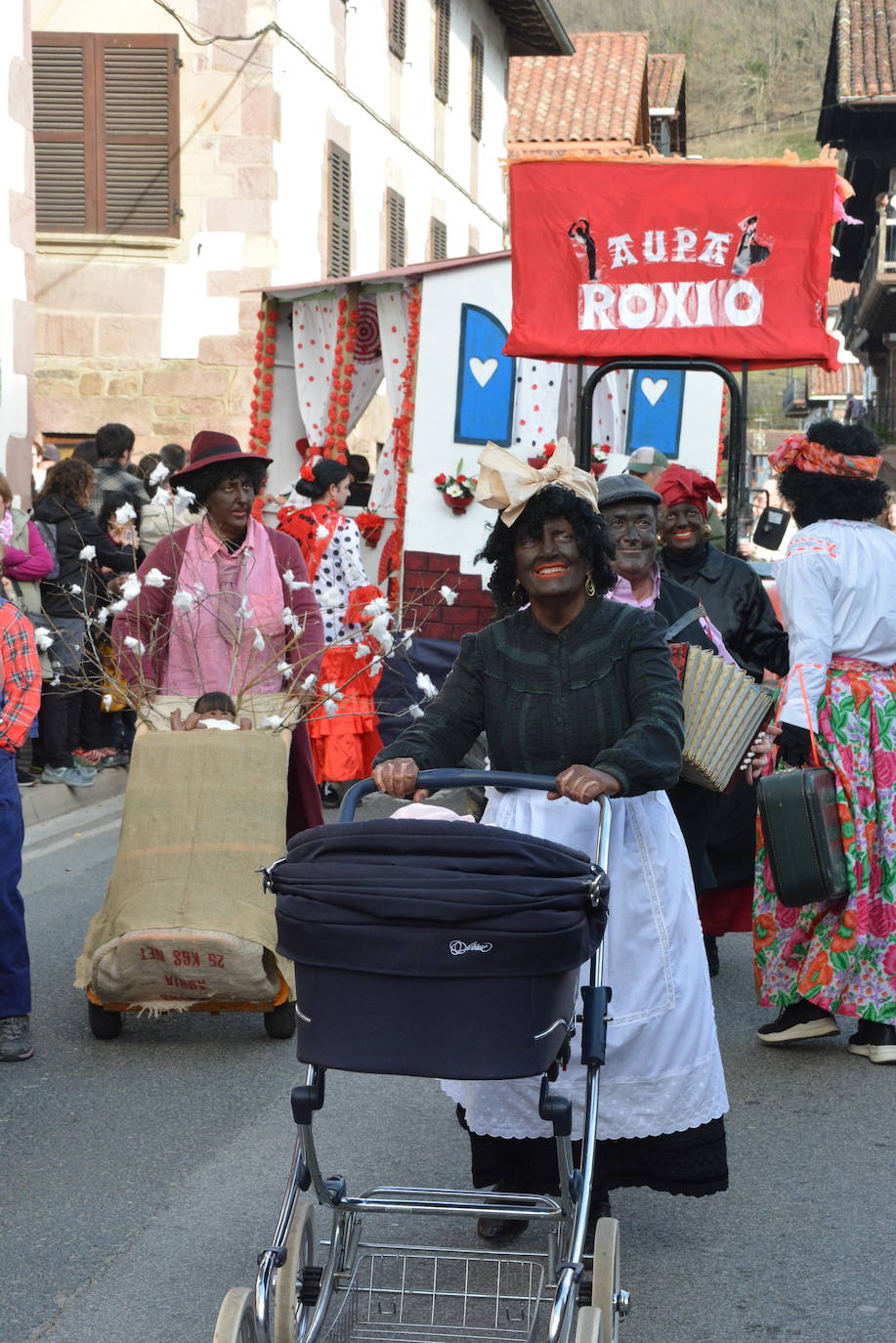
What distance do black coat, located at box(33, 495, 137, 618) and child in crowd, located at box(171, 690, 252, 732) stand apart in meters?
4.85

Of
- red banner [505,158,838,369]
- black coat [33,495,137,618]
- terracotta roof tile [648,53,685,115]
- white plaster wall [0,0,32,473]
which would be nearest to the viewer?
red banner [505,158,838,369]

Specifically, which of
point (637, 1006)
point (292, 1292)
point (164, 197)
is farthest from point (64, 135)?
point (292, 1292)

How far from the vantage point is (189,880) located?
6.00 m

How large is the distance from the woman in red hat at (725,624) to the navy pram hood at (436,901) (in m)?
3.49

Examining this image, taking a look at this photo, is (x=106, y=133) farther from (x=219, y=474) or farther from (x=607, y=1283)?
(x=607, y=1283)

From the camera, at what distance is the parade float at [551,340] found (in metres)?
9.98

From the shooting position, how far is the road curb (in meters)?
10.7

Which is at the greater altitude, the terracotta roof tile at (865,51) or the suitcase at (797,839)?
the terracotta roof tile at (865,51)

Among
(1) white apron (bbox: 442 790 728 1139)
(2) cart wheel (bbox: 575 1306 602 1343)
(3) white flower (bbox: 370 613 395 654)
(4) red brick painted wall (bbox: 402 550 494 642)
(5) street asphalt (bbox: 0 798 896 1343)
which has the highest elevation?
(3) white flower (bbox: 370 613 395 654)

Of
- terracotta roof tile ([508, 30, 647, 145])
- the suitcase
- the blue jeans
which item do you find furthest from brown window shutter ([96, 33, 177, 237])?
terracotta roof tile ([508, 30, 647, 145])

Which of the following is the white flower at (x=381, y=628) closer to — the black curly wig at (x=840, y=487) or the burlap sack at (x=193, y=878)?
the burlap sack at (x=193, y=878)

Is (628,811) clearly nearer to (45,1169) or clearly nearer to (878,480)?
(45,1169)

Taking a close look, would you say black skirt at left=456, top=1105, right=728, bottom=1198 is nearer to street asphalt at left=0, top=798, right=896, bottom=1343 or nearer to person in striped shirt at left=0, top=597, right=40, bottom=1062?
street asphalt at left=0, top=798, right=896, bottom=1343

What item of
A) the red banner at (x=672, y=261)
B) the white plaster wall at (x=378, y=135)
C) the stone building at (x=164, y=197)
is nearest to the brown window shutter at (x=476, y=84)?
the white plaster wall at (x=378, y=135)
